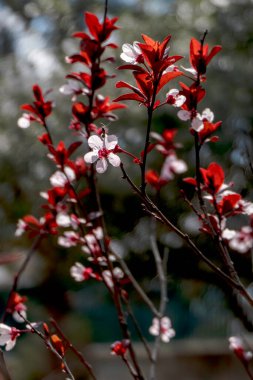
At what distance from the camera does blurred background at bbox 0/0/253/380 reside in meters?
1.95

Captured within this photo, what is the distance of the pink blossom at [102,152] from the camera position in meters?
0.49

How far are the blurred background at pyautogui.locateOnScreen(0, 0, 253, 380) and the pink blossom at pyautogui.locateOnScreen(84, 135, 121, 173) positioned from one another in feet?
3.51

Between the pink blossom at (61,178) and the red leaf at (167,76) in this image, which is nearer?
the red leaf at (167,76)

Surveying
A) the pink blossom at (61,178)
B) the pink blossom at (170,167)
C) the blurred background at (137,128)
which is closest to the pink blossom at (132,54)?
the pink blossom at (61,178)

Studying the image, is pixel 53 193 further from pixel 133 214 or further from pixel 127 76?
pixel 127 76

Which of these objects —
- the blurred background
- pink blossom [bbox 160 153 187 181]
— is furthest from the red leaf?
the blurred background

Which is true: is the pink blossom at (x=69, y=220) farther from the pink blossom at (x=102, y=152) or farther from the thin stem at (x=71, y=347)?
the pink blossom at (x=102, y=152)

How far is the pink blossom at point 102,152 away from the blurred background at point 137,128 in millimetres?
1071

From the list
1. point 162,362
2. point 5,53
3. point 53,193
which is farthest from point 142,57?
point 5,53

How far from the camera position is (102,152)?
0.50 meters

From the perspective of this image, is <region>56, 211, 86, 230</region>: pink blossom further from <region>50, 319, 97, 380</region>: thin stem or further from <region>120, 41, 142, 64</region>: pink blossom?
<region>120, 41, 142, 64</region>: pink blossom

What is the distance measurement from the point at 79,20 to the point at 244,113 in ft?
4.36

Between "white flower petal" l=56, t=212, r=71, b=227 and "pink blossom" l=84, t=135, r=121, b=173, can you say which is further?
"white flower petal" l=56, t=212, r=71, b=227

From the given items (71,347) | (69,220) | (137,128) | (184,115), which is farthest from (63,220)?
(137,128)
